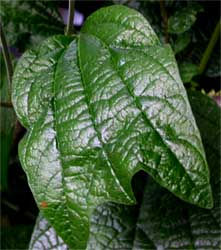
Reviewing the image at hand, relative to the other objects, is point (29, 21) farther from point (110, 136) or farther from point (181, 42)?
point (110, 136)

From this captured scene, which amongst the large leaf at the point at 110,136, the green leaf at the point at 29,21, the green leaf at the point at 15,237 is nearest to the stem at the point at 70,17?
the large leaf at the point at 110,136

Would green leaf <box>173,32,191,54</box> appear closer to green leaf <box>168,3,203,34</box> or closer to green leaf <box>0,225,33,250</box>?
green leaf <box>168,3,203,34</box>

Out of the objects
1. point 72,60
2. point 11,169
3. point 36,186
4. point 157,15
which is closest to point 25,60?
point 72,60

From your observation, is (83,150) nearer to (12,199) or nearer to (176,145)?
(176,145)

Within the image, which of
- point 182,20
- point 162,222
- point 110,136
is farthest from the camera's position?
point 182,20

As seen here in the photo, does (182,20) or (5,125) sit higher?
(182,20)

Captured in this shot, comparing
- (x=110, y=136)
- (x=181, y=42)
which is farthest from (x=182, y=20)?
(x=110, y=136)
